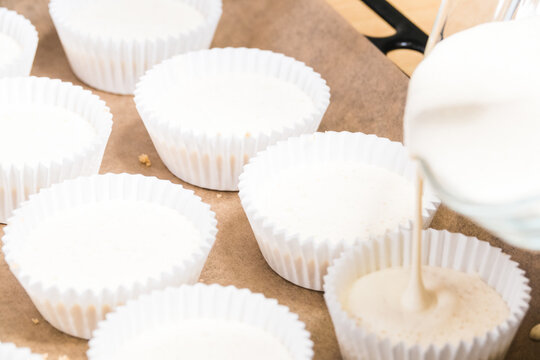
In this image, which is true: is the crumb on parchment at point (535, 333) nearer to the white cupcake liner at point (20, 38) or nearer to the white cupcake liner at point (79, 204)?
the white cupcake liner at point (79, 204)

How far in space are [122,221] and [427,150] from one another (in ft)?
2.29

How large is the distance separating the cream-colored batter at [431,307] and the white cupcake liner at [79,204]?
28 centimetres

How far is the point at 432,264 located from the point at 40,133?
A: 2.73 feet

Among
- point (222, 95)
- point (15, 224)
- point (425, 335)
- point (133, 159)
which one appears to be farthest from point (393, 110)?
point (15, 224)

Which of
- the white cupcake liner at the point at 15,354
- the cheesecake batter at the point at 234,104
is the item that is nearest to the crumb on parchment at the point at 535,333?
the cheesecake batter at the point at 234,104

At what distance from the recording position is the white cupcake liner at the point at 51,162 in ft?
5.20

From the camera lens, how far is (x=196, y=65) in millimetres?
1955

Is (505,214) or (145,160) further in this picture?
(145,160)

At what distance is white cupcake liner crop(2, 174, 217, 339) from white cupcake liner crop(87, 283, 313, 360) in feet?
0.19

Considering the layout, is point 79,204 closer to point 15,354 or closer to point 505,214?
point 15,354

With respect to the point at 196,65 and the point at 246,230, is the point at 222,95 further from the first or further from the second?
the point at 246,230

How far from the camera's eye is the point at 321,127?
6.28 feet

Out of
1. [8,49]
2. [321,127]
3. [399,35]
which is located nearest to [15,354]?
[321,127]

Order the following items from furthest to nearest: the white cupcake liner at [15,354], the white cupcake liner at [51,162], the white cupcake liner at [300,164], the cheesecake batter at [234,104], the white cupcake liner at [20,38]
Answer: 1. the white cupcake liner at [20,38]
2. the cheesecake batter at [234,104]
3. the white cupcake liner at [51,162]
4. the white cupcake liner at [300,164]
5. the white cupcake liner at [15,354]
